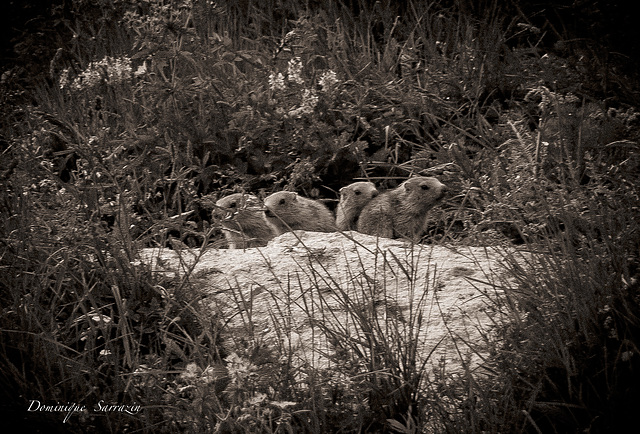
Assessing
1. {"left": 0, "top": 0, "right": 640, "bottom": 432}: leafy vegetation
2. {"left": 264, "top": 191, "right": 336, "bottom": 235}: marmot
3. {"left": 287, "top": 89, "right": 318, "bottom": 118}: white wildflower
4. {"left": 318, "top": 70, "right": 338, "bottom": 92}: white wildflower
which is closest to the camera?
{"left": 0, "top": 0, "right": 640, "bottom": 432}: leafy vegetation

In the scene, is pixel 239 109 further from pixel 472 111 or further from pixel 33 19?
pixel 33 19

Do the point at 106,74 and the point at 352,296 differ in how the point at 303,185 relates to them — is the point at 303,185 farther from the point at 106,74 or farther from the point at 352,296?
the point at 352,296

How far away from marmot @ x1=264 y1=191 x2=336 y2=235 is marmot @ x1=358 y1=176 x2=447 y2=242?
0.28m

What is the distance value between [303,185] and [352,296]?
1891mm

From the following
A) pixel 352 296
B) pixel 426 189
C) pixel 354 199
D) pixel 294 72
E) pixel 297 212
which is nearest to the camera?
pixel 352 296

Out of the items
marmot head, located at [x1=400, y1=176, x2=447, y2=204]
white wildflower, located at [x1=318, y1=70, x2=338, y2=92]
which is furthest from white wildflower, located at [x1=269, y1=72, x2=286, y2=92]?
marmot head, located at [x1=400, y1=176, x2=447, y2=204]

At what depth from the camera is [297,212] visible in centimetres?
492

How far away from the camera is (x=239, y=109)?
5398 millimetres

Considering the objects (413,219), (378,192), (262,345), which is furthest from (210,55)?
(262,345)

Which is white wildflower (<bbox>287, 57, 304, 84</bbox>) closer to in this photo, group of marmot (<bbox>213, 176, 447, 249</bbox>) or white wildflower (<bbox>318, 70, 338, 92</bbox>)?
white wildflower (<bbox>318, 70, 338, 92</bbox>)

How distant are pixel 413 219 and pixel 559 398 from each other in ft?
7.58

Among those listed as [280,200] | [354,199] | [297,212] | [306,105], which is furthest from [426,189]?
[306,105]

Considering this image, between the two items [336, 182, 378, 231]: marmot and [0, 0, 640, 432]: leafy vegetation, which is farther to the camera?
[336, 182, 378, 231]: marmot

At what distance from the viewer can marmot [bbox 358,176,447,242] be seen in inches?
188
